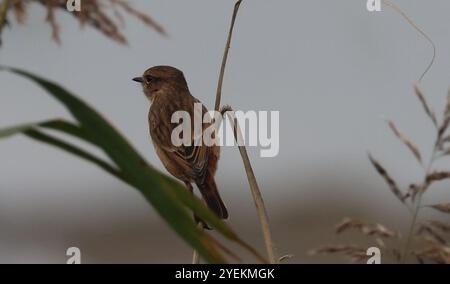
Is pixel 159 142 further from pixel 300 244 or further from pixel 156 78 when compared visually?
pixel 300 244

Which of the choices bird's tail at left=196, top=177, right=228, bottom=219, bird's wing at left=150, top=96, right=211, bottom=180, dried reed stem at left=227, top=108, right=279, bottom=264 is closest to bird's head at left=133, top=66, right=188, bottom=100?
bird's wing at left=150, top=96, right=211, bottom=180

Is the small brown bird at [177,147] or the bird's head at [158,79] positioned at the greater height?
the bird's head at [158,79]

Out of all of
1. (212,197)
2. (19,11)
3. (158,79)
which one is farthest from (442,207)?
(158,79)

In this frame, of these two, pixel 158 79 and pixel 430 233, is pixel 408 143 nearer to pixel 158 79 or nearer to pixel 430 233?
pixel 430 233

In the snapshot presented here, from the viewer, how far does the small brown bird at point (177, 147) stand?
5.71ft

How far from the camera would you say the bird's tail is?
163 cm

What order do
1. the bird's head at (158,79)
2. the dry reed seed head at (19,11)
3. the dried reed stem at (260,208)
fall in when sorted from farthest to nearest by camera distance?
the bird's head at (158,79)
the dry reed seed head at (19,11)
the dried reed stem at (260,208)

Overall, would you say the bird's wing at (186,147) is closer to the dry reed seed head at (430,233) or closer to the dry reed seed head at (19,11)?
the dry reed seed head at (19,11)

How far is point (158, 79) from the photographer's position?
2.16 meters

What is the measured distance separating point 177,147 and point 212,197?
198 millimetres

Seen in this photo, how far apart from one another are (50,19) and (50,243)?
0.54 meters

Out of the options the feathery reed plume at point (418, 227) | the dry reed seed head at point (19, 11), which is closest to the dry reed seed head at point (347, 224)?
the feathery reed plume at point (418, 227)

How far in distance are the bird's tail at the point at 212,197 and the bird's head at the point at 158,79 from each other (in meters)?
0.41
